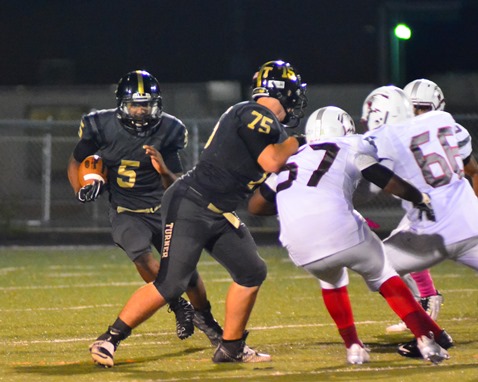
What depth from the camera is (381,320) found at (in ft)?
25.8

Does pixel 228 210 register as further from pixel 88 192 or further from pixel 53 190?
pixel 53 190

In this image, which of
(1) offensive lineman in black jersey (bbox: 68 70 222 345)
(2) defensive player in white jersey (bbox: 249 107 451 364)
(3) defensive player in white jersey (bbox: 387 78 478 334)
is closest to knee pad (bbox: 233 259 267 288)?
(2) defensive player in white jersey (bbox: 249 107 451 364)

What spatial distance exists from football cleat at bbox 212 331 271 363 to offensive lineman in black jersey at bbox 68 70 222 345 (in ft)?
1.92

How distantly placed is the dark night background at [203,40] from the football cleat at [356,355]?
20.5 meters

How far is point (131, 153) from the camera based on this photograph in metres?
6.98

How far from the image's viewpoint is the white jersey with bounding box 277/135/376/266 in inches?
232

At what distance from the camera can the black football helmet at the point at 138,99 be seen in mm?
6734

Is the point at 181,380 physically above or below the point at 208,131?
above

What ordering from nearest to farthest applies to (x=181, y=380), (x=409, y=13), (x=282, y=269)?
1. (x=181, y=380)
2. (x=282, y=269)
3. (x=409, y=13)

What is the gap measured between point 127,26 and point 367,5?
588 centimetres

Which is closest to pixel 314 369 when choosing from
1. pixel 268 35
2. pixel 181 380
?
pixel 181 380

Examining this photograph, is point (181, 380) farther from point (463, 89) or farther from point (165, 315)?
point (463, 89)

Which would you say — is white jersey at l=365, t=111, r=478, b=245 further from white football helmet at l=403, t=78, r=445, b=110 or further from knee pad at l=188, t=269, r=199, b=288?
knee pad at l=188, t=269, r=199, b=288

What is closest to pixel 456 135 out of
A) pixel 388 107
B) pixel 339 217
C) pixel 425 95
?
pixel 425 95
